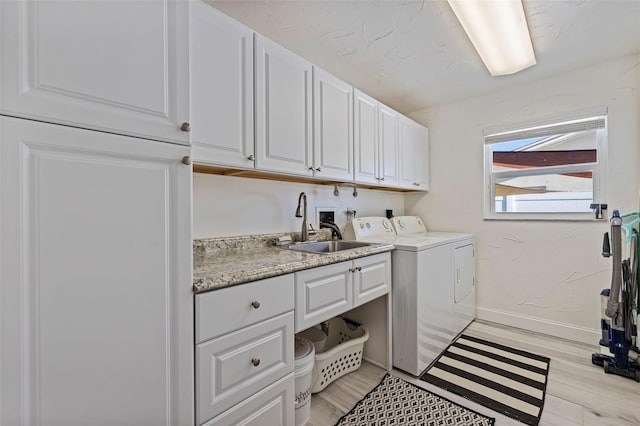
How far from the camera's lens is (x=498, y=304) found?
2758 mm

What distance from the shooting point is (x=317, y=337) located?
6.53 ft

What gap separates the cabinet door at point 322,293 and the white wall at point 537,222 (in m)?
1.92

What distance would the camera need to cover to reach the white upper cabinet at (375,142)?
218cm

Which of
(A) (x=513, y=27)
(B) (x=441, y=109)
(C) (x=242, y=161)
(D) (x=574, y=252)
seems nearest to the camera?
(C) (x=242, y=161)

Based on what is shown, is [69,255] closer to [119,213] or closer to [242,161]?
[119,213]

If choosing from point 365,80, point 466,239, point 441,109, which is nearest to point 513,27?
point 365,80

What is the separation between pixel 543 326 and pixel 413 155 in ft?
6.39

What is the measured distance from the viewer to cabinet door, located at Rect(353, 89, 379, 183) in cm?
216

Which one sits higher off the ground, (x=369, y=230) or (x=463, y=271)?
(x=369, y=230)

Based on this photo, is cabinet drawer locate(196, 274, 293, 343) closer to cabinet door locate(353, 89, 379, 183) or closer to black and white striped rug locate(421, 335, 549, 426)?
cabinet door locate(353, 89, 379, 183)

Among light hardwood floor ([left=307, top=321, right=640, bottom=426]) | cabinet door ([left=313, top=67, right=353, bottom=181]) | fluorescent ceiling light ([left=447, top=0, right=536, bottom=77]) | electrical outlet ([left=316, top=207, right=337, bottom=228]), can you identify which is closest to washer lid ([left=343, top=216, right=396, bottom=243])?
electrical outlet ([left=316, top=207, right=337, bottom=228])

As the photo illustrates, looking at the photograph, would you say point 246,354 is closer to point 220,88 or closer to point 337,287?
point 337,287

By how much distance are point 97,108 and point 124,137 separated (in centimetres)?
9

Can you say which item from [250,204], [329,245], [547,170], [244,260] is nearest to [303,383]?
[244,260]
